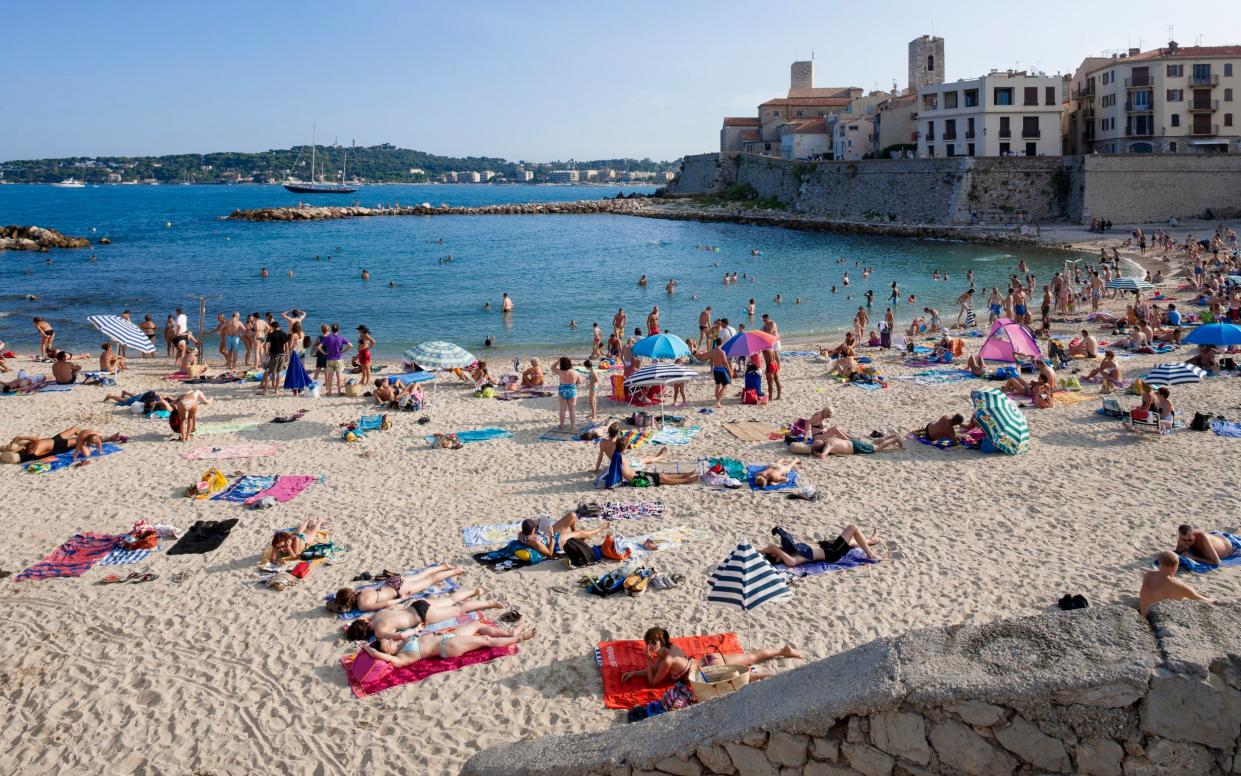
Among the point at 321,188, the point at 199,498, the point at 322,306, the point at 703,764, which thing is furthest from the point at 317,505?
the point at 321,188

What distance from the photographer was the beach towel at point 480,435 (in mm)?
13891

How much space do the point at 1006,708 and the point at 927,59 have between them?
84.4 m

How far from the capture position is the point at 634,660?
7227 millimetres

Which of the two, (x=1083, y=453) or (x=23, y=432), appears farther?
(x=23, y=432)

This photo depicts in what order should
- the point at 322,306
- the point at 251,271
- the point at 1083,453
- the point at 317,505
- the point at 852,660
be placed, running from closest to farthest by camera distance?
1. the point at 852,660
2. the point at 317,505
3. the point at 1083,453
4. the point at 322,306
5. the point at 251,271

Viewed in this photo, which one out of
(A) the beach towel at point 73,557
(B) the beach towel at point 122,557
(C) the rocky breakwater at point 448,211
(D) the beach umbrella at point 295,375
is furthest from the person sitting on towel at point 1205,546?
(C) the rocky breakwater at point 448,211

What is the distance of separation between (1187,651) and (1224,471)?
9453 millimetres

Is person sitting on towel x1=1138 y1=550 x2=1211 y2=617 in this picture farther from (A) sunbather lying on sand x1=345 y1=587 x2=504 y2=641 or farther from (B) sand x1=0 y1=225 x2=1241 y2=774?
(A) sunbather lying on sand x1=345 y1=587 x2=504 y2=641

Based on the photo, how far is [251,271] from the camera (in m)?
46.5

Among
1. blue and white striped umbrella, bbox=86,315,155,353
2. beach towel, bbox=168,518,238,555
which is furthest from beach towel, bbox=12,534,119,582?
blue and white striped umbrella, bbox=86,315,155,353

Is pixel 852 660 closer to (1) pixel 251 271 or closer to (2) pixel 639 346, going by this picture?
(2) pixel 639 346

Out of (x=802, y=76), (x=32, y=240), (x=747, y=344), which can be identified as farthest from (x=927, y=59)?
(x=747, y=344)

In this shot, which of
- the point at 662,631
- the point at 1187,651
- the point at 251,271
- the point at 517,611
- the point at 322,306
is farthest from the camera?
the point at 251,271

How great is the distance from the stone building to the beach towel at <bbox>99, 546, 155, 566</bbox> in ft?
182
